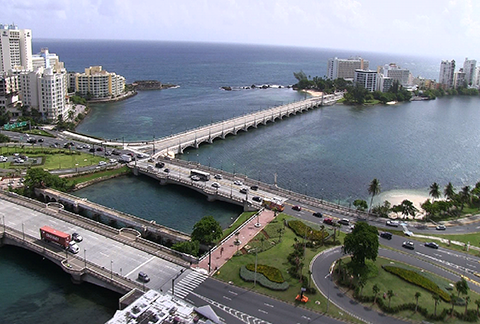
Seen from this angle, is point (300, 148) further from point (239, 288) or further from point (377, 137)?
point (239, 288)

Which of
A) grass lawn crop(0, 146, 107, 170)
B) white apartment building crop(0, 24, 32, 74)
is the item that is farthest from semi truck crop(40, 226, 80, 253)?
white apartment building crop(0, 24, 32, 74)

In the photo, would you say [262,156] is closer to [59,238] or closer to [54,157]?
[54,157]

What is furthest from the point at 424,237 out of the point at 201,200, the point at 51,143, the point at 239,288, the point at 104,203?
the point at 51,143

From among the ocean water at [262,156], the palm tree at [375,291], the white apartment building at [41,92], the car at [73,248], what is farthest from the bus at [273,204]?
the white apartment building at [41,92]

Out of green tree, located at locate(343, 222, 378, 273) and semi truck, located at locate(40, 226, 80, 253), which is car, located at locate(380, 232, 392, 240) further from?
semi truck, located at locate(40, 226, 80, 253)

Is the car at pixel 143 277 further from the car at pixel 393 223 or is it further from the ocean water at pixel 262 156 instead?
the car at pixel 393 223

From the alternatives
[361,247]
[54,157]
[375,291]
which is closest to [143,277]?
[361,247]
